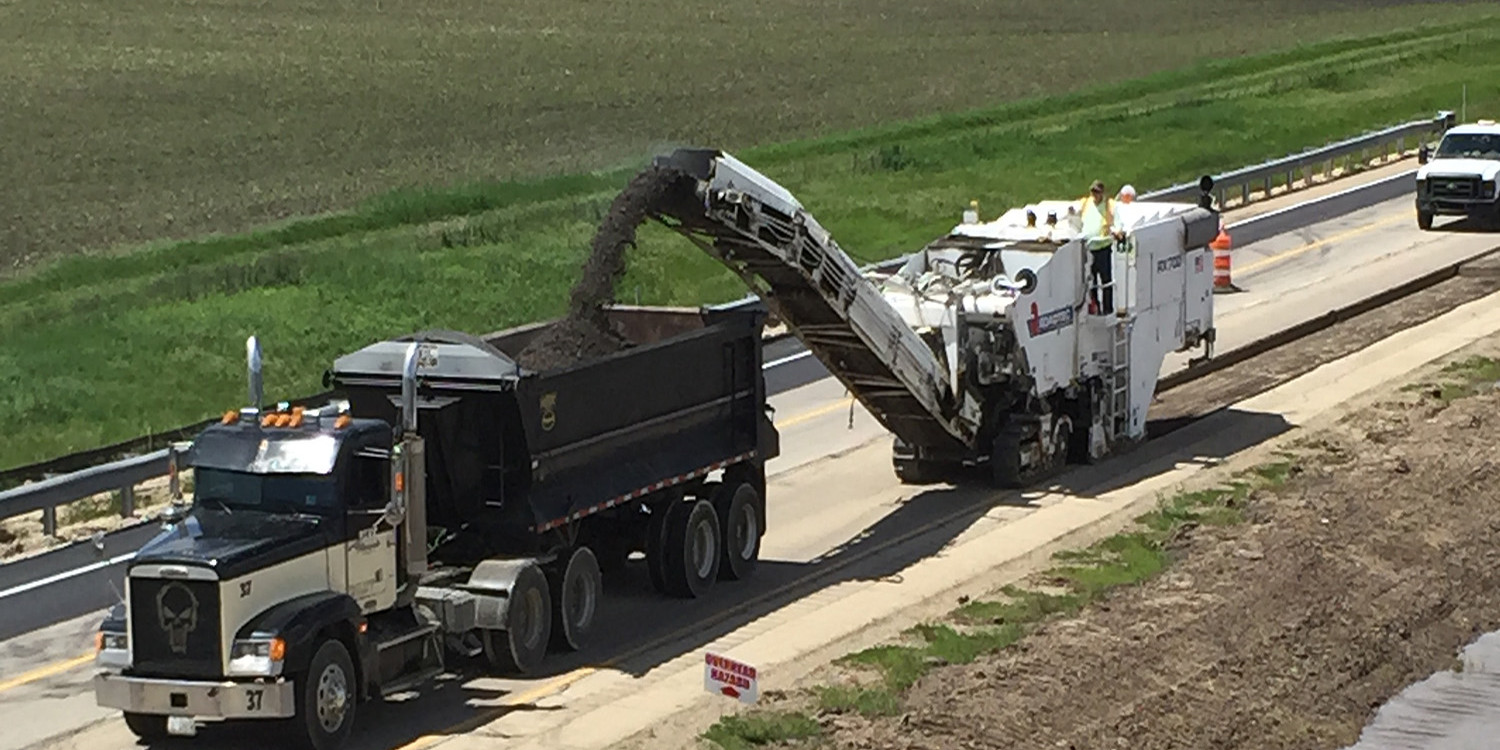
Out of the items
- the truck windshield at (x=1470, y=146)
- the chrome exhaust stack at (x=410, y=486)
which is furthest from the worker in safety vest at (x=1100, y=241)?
the truck windshield at (x=1470, y=146)

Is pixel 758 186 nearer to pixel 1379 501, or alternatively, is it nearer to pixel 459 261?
pixel 1379 501

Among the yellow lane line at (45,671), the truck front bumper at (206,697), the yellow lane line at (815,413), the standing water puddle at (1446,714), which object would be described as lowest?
the standing water puddle at (1446,714)

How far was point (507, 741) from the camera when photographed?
16.3m

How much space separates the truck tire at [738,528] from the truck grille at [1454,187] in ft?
78.9

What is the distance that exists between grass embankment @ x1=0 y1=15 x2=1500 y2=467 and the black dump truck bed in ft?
23.1

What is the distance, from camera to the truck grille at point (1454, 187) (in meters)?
41.7

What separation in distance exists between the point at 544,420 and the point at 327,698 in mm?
3182

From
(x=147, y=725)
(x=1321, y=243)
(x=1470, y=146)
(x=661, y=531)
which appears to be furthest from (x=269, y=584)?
(x=1470, y=146)

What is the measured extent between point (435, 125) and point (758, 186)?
37.3 metres

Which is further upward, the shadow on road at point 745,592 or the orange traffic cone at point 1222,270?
the orange traffic cone at point 1222,270

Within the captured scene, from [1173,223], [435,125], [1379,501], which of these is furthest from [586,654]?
[435,125]

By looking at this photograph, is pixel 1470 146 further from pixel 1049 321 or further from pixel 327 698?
pixel 327 698

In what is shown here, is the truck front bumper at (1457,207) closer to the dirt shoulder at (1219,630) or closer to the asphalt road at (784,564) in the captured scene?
the asphalt road at (784,564)

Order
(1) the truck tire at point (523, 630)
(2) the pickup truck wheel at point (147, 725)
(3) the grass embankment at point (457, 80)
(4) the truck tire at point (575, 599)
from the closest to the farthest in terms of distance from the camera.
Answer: (2) the pickup truck wheel at point (147, 725)
(1) the truck tire at point (523, 630)
(4) the truck tire at point (575, 599)
(3) the grass embankment at point (457, 80)
